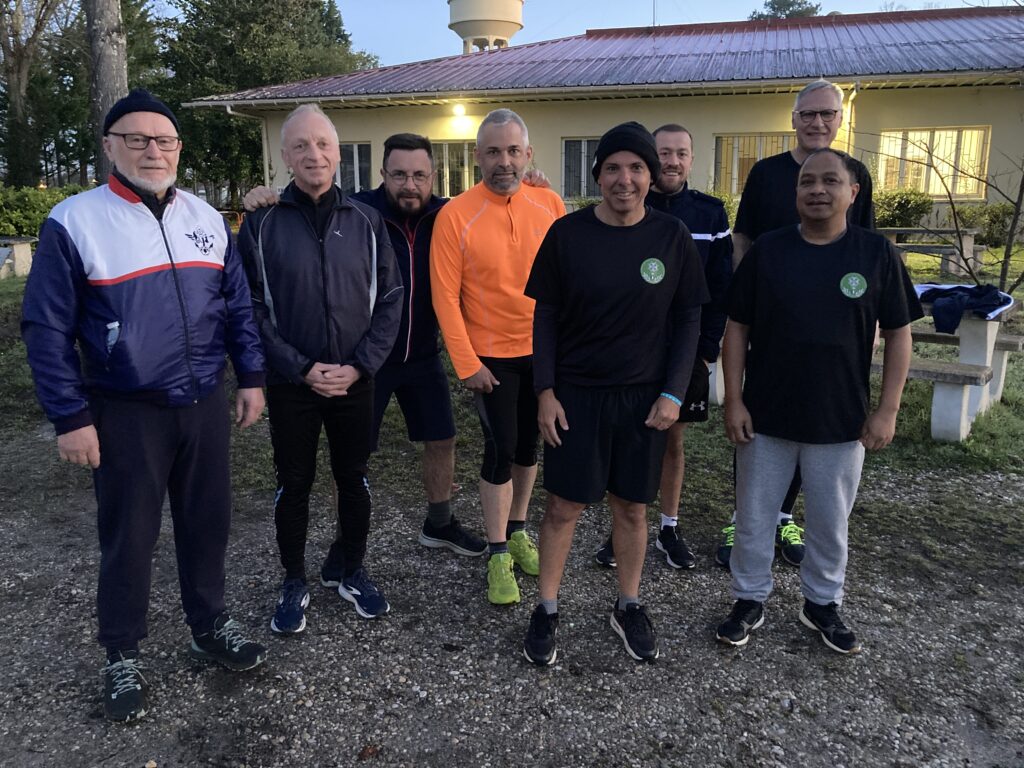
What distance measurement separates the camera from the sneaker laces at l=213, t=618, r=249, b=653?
284 cm

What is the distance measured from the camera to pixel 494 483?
344 cm

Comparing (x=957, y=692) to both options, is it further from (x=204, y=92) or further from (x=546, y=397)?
(x=204, y=92)

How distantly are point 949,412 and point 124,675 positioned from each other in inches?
200

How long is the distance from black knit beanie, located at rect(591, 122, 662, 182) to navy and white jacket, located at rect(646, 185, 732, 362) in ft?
2.65

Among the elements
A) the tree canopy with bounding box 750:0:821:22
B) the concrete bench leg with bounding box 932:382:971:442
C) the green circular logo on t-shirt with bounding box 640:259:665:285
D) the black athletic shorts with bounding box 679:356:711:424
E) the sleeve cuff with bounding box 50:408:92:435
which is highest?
the tree canopy with bounding box 750:0:821:22

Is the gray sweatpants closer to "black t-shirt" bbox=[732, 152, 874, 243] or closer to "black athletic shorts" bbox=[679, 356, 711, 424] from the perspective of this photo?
"black athletic shorts" bbox=[679, 356, 711, 424]

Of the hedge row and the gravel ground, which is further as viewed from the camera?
the hedge row

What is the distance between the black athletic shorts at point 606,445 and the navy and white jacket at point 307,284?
0.86m

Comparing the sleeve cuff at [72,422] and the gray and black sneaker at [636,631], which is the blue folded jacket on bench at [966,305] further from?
the sleeve cuff at [72,422]

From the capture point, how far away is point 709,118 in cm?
1573

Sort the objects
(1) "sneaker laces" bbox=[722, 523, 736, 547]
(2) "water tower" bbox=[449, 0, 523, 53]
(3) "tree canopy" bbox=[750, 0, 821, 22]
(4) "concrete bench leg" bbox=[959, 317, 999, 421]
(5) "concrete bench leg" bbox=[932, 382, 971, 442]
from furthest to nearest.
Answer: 1. (3) "tree canopy" bbox=[750, 0, 821, 22]
2. (2) "water tower" bbox=[449, 0, 523, 53]
3. (4) "concrete bench leg" bbox=[959, 317, 999, 421]
4. (5) "concrete bench leg" bbox=[932, 382, 971, 442]
5. (1) "sneaker laces" bbox=[722, 523, 736, 547]

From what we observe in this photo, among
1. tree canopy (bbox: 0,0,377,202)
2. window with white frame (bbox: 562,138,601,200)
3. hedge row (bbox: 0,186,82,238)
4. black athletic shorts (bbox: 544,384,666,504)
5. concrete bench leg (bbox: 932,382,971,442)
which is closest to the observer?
black athletic shorts (bbox: 544,384,666,504)

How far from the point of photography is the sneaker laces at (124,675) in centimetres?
261

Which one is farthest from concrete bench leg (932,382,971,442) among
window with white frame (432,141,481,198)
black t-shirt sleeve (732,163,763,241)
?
window with white frame (432,141,481,198)
